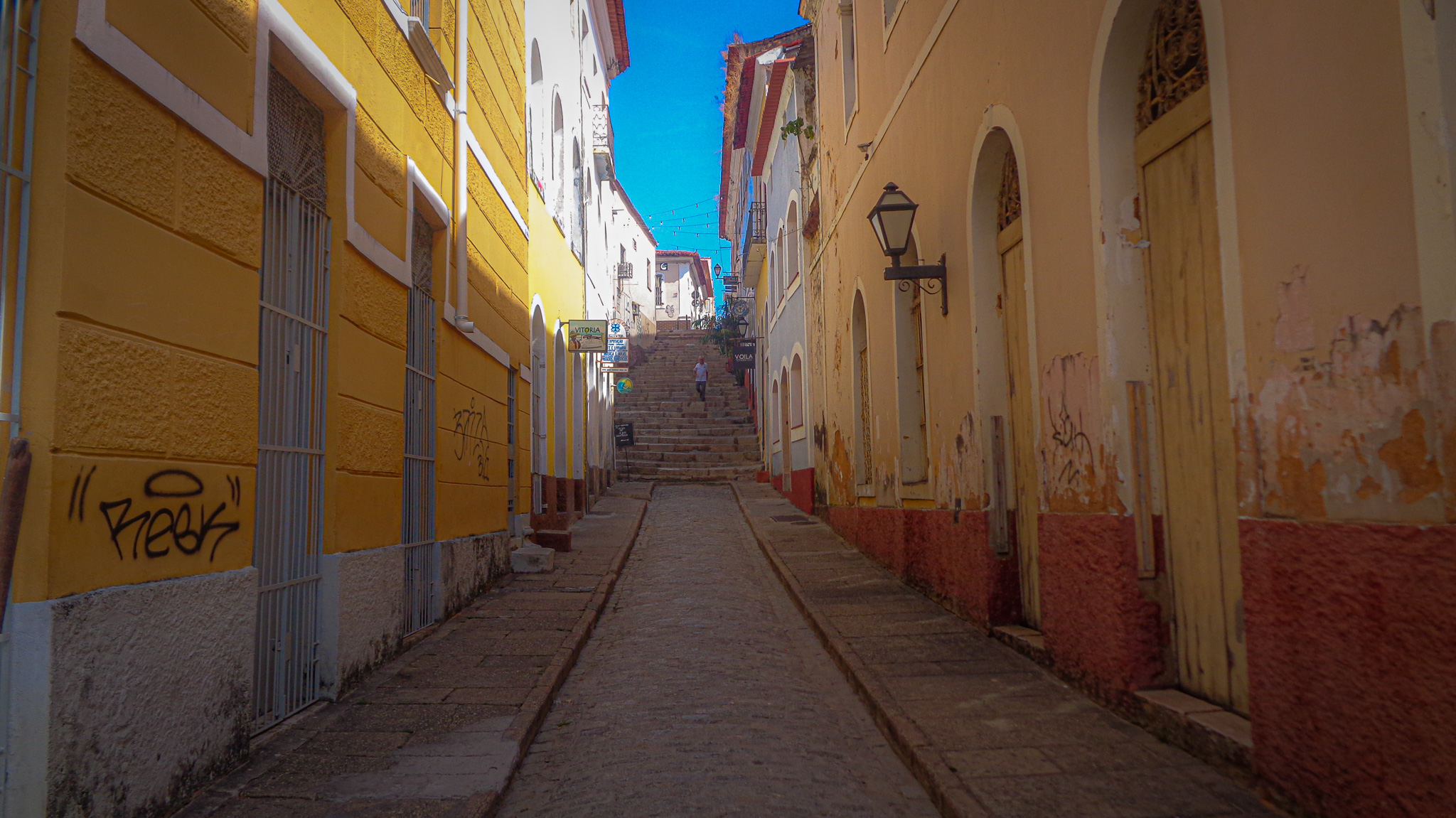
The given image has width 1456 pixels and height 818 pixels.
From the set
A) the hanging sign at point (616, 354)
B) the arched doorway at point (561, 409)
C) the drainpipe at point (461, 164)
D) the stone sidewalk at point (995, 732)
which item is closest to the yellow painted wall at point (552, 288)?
the arched doorway at point (561, 409)

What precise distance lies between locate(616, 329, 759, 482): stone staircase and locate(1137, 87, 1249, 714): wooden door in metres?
19.2

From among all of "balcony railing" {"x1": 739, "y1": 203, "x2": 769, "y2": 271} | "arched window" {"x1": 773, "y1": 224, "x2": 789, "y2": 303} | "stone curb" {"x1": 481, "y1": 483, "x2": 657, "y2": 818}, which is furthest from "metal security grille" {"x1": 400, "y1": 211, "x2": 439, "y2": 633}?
"balcony railing" {"x1": 739, "y1": 203, "x2": 769, "y2": 271}

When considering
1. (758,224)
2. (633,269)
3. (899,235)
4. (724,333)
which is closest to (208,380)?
(899,235)

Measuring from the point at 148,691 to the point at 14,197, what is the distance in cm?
176

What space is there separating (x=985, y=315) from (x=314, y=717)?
16.5ft

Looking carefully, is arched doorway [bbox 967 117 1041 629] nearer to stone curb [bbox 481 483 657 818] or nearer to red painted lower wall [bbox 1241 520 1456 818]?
red painted lower wall [bbox 1241 520 1456 818]

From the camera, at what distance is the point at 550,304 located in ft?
45.2

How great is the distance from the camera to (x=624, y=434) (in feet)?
81.0

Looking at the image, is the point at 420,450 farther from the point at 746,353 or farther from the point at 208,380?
the point at 746,353

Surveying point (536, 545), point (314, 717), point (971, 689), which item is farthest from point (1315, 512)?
point (536, 545)

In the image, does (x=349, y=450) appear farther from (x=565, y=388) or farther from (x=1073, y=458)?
(x=565, y=388)

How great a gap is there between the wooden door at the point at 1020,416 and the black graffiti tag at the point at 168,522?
4754 mm

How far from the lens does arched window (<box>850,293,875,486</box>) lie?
11.6m

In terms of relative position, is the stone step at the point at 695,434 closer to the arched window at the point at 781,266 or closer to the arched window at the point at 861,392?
the arched window at the point at 781,266
